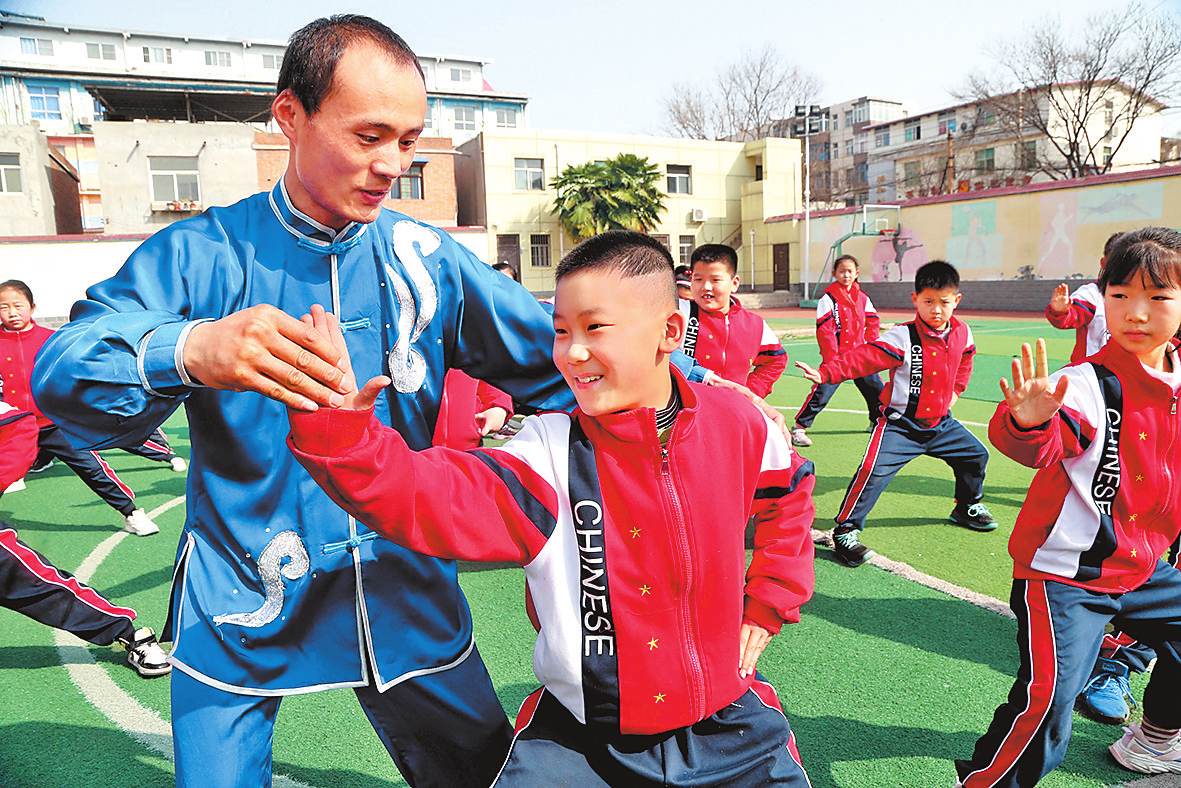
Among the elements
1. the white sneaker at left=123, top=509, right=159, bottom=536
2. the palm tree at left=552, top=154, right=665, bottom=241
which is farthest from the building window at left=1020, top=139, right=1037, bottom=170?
the white sneaker at left=123, top=509, right=159, bottom=536

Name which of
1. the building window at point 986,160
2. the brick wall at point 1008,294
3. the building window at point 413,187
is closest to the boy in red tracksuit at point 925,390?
the brick wall at point 1008,294

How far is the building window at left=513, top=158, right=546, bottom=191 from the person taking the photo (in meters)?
37.7

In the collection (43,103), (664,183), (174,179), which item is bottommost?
(174,179)

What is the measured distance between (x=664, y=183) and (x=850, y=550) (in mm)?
37411

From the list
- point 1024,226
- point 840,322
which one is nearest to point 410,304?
point 840,322

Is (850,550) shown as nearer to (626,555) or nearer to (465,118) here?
(626,555)

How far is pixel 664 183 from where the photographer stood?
40.6 metres

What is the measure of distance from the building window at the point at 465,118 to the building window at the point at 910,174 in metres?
29.8

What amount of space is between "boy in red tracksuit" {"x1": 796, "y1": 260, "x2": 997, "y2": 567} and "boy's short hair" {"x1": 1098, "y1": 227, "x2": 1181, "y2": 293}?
2710 millimetres

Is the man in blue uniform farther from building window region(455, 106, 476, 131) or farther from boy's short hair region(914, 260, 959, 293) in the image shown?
building window region(455, 106, 476, 131)

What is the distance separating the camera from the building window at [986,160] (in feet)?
147

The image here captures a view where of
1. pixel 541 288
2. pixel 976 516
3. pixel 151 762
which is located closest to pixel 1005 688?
pixel 976 516

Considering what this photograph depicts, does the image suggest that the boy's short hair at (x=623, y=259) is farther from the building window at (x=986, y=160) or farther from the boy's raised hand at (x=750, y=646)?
the building window at (x=986, y=160)

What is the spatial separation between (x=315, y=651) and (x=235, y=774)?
292mm
